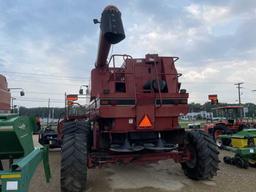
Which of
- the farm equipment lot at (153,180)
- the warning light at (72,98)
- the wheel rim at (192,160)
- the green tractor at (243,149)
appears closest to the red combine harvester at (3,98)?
the farm equipment lot at (153,180)

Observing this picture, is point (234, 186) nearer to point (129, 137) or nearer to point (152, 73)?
point (129, 137)

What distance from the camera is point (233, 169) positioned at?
9719 millimetres

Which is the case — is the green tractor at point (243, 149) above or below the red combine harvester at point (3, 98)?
below

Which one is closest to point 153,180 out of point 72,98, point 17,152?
point 17,152

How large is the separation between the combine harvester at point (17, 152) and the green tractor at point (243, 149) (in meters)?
6.00

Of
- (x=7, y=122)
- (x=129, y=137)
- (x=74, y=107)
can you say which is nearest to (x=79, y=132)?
(x=129, y=137)

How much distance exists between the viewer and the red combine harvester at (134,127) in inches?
279

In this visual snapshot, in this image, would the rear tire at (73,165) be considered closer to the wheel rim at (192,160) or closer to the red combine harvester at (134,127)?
the red combine harvester at (134,127)

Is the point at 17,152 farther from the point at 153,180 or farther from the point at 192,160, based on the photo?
the point at 192,160

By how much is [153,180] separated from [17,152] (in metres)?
3.88

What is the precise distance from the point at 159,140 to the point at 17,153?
3.62m

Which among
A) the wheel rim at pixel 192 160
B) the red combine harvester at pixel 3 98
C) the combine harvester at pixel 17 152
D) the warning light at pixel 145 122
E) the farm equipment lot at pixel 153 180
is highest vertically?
the red combine harvester at pixel 3 98

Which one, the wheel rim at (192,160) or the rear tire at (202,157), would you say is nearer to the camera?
the rear tire at (202,157)

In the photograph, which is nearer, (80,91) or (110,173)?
(110,173)
